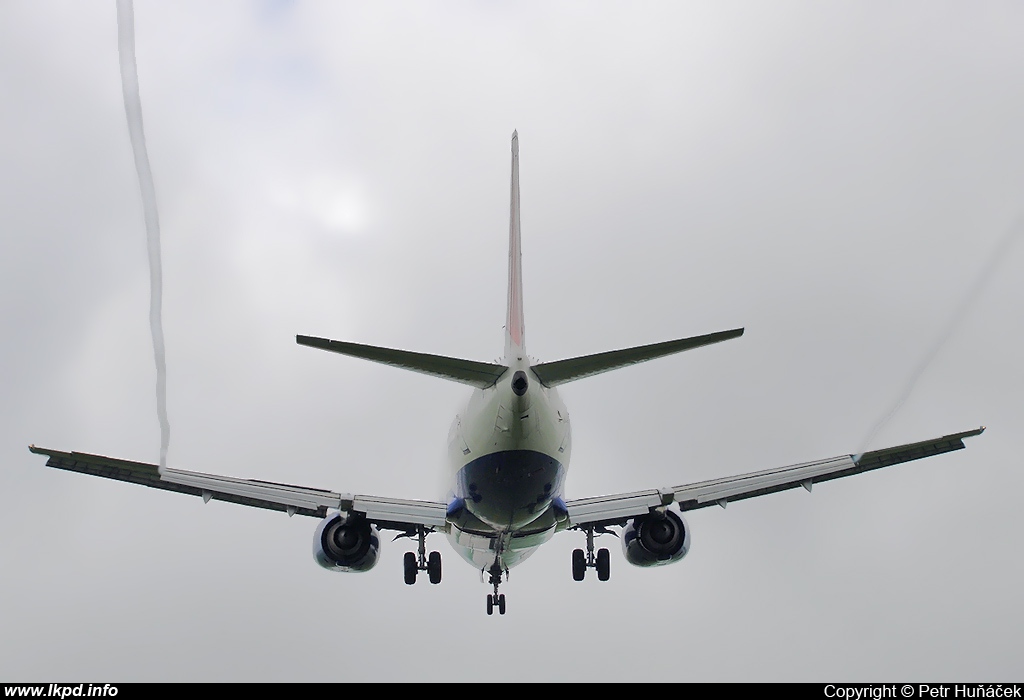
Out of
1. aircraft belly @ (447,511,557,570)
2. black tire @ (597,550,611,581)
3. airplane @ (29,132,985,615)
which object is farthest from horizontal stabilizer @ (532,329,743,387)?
black tire @ (597,550,611,581)

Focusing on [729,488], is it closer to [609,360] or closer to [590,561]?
[590,561]

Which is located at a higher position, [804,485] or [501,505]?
[804,485]

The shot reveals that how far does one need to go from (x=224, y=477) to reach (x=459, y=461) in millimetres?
8304

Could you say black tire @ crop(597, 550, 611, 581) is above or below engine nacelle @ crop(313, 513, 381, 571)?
above

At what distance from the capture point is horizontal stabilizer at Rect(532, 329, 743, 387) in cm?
1995

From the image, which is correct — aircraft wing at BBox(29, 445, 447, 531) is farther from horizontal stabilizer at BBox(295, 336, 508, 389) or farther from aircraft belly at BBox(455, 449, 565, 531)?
horizontal stabilizer at BBox(295, 336, 508, 389)

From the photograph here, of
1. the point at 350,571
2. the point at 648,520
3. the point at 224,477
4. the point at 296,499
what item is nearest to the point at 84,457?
the point at 224,477

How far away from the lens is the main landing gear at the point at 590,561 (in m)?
32.2

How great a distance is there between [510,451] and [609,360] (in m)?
3.25

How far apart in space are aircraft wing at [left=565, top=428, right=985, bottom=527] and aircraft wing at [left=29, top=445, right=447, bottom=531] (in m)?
5.02

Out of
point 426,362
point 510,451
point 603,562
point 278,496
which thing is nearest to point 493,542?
point 603,562

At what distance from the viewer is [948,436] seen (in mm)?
27125

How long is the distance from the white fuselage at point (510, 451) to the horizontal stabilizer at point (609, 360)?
15.8 inches
